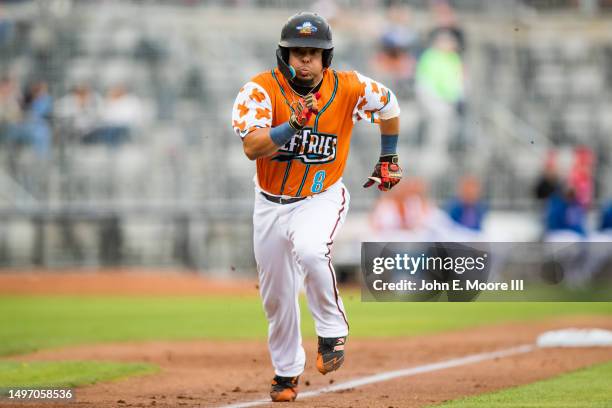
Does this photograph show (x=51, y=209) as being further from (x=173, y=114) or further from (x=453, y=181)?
(x=453, y=181)

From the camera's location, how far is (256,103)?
718 cm

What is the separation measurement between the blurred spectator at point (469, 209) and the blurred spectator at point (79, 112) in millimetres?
6765

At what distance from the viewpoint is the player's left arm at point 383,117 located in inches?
299

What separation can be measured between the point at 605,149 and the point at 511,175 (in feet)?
7.58

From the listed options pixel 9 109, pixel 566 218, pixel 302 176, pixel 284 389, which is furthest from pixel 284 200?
pixel 9 109

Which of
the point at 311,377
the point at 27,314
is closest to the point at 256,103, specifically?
the point at 311,377

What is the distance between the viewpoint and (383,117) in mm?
7770

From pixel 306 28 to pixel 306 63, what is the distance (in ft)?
0.73

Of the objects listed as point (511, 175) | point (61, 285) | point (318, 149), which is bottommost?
point (61, 285)

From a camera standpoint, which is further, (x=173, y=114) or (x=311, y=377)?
(x=173, y=114)

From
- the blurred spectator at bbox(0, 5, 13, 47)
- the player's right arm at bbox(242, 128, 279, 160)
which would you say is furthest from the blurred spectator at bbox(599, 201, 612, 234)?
the player's right arm at bbox(242, 128, 279, 160)

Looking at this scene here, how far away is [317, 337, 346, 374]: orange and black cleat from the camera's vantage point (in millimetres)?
7238

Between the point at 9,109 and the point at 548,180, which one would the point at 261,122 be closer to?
the point at 548,180

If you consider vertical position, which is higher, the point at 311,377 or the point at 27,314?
the point at 311,377
